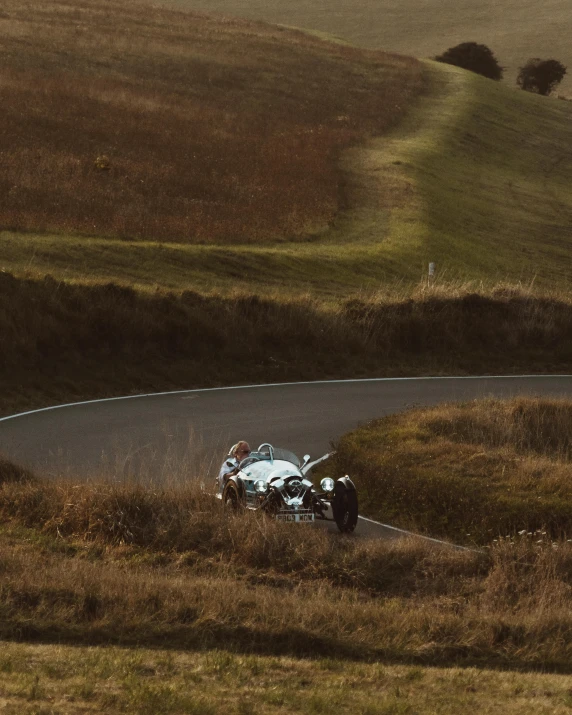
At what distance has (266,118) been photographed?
5850cm

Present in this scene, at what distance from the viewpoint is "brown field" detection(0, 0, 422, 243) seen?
38812mm

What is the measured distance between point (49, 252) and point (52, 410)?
9.45m

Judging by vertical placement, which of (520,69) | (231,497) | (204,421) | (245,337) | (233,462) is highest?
(520,69)

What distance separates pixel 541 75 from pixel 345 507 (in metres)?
88.5

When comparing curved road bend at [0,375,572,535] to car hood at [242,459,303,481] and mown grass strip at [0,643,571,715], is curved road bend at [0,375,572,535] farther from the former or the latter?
mown grass strip at [0,643,571,715]

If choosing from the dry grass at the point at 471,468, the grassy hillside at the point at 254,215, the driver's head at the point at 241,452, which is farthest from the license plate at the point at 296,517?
the grassy hillside at the point at 254,215

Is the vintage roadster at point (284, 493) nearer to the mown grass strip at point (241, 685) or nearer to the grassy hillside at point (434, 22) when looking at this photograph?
the mown grass strip at point (241, 685)

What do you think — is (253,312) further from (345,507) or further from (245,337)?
(345,507)

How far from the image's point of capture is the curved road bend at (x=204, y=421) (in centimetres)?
1878

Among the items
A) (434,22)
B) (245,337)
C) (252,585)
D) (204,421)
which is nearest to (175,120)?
(245,337)

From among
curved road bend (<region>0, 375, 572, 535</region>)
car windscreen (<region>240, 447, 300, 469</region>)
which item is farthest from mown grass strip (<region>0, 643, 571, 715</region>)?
curved road bend (<region>0, 375, 572, 535</region>)

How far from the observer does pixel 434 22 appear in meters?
127

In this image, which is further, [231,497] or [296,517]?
[231,497]

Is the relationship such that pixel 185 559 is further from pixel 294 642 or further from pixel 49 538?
pixel 294 642
